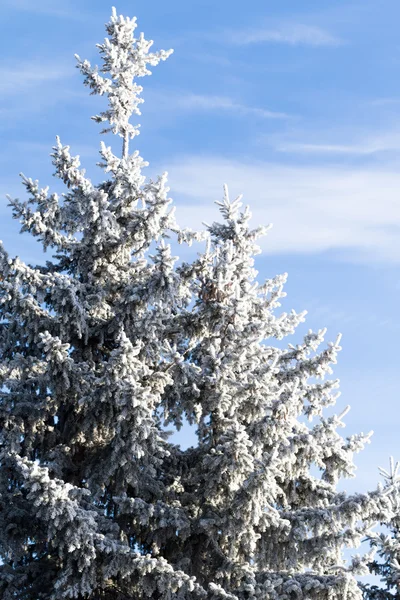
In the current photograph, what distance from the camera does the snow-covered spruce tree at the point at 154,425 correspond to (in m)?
Result: 12.9

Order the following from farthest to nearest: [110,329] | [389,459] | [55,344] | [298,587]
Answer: [110,329]
[389,459]
[55,344]
[298,587]

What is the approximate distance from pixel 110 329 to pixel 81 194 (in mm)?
3346

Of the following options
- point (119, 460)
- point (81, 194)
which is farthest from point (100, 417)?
point (81, 194)

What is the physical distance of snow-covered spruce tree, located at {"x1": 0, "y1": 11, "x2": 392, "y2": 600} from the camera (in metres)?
12.9

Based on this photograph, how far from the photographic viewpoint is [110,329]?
16.2m

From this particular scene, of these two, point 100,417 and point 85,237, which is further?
point 85,237

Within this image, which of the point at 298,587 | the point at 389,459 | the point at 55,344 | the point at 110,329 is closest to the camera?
the point at 298,587

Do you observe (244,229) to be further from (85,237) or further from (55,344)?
(55,344)

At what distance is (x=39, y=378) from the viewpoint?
15.0m

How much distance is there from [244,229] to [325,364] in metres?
3.60

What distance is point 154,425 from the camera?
15180 mm

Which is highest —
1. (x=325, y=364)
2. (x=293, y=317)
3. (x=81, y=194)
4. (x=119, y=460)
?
(x=81, y=194)

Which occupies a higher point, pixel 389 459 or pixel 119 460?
pixel 389 459

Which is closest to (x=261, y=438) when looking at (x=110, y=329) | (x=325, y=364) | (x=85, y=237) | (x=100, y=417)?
(x=325, y=364)
